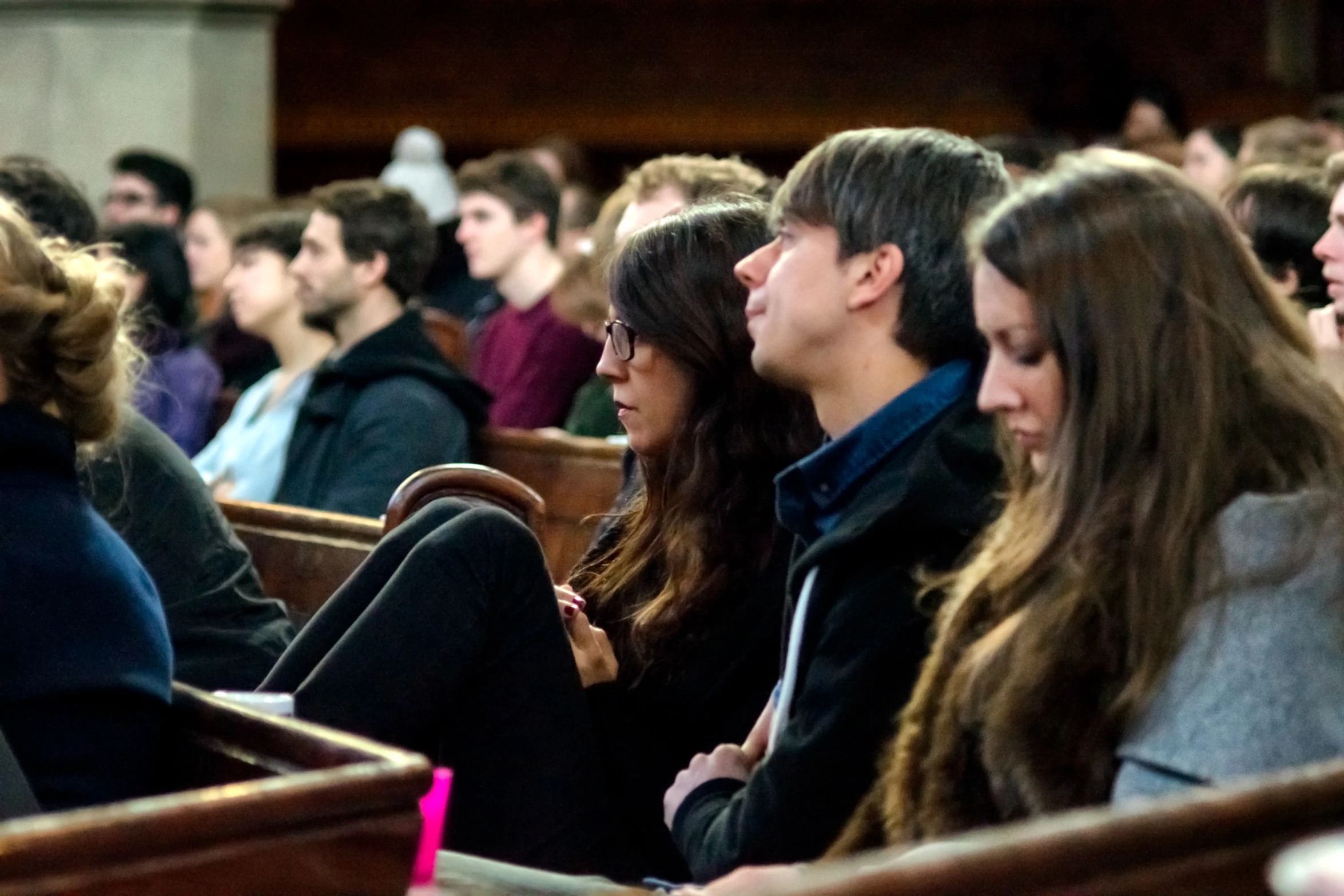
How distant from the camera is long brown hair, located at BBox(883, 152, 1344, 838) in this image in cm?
168

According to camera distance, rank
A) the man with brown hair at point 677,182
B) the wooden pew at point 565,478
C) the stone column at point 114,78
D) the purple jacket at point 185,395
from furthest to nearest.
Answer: the stone column at point 114,78 → the purple jacket at point 185,395 → the wooden pew at point 565,478 → the man with brown hair at point 677,182

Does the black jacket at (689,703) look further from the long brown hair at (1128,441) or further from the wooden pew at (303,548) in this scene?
the wooden pew at (303,548)

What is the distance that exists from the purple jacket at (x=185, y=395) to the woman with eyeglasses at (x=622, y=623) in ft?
10.7

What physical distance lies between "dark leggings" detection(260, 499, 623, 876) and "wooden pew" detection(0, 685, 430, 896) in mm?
431

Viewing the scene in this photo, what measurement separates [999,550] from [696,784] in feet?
1.58

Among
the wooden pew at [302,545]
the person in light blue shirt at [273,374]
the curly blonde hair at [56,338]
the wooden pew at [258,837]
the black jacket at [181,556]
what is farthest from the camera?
the person in light blue shirt at [273,374]

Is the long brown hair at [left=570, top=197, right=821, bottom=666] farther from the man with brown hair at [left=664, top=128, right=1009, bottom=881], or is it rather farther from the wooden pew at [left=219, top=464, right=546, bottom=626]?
the wooden pew at [left=219, top=464, right=546, bottom=626]

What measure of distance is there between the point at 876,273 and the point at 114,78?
6.38 metres

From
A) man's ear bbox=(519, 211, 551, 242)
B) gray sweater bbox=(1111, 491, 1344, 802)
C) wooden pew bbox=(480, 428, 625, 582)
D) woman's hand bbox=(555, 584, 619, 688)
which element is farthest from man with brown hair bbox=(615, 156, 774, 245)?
man's ear bbox=(519, 211, 551, 242)

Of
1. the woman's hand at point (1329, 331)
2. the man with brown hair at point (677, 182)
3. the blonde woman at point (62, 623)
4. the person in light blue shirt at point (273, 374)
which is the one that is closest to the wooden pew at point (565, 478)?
the man with brown hair at point (677, 182)

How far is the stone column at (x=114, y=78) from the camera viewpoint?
7.82 m

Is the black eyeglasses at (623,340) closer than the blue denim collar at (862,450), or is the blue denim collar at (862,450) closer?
the blue denim collar at (862,450)

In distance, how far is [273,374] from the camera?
18.0ft

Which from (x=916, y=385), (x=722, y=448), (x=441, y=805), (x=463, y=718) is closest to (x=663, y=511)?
(x=722, y=448)
